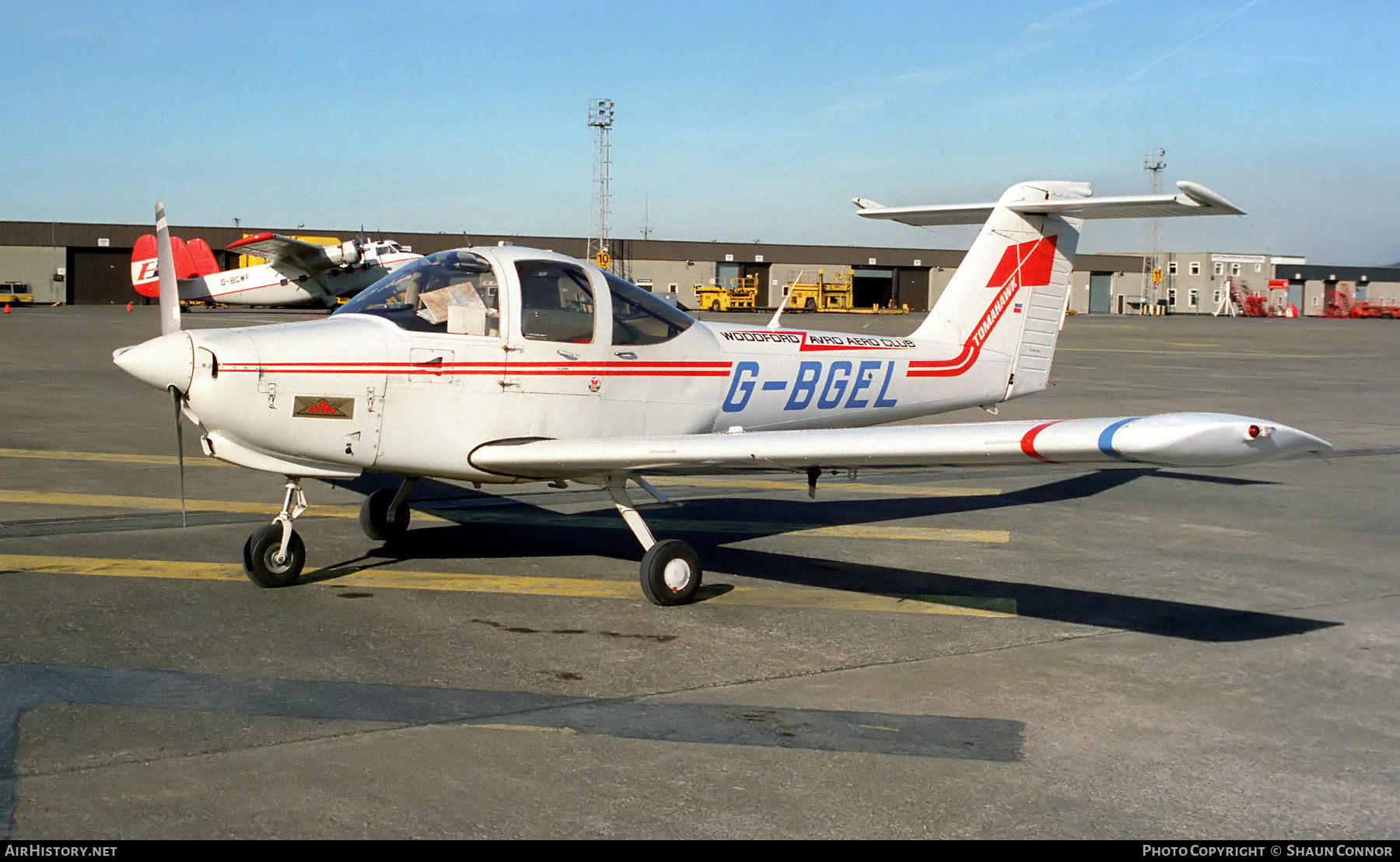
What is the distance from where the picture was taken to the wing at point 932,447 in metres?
4.56

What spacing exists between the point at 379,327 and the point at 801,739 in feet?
12.3

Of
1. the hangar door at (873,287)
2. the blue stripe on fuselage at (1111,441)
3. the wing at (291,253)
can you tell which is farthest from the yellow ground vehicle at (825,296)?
the blue stripe on fuselage at (1111,441)

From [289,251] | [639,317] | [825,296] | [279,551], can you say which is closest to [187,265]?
[289,251]

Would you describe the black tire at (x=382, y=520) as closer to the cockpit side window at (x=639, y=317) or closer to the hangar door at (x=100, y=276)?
the cockpit side window at (x=639, y=317)

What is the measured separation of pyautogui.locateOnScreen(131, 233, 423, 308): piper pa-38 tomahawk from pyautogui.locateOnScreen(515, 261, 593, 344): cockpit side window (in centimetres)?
3549

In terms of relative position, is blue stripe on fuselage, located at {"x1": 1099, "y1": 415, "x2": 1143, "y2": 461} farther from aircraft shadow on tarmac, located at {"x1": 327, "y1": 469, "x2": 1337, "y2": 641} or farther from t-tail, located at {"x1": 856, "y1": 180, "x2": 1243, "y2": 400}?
t-tail, located at {"x1": 856, "y1": 180, "x2": 1243, "y2": 400}

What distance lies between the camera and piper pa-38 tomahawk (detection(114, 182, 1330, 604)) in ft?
20.9

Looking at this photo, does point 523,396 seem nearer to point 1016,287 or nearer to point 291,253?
point 1016,287

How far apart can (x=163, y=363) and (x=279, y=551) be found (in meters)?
1.36

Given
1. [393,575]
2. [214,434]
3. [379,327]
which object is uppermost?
[379,327]

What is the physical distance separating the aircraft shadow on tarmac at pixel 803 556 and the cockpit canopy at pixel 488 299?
5.83 ft
